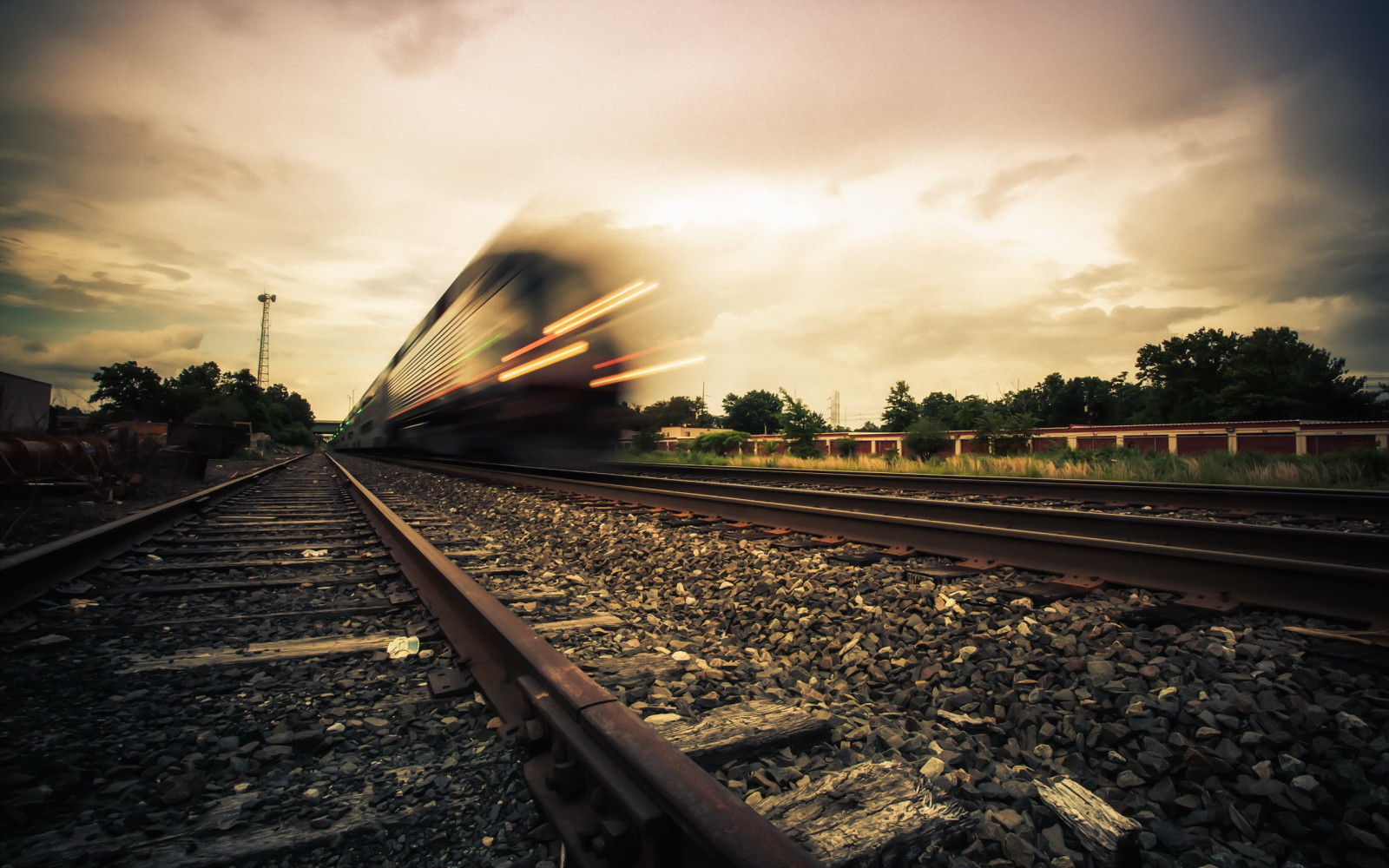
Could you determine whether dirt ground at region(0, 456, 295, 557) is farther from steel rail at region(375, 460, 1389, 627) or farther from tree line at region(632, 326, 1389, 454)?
tree line at region(632, 326, 1389, 454)

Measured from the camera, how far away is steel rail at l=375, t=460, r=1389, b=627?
8.34 ft

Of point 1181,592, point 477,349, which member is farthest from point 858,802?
point 477,349

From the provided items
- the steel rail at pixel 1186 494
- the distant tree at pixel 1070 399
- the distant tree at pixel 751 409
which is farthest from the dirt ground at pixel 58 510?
the distant tree at pixel 1070 399

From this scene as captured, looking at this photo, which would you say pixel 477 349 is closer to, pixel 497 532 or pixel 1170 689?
pixel 497 532

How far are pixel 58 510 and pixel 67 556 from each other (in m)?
4.86

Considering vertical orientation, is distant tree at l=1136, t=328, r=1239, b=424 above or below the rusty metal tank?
above

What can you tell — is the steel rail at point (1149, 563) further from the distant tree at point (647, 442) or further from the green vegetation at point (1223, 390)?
the green vegetation at point (1223, 390)

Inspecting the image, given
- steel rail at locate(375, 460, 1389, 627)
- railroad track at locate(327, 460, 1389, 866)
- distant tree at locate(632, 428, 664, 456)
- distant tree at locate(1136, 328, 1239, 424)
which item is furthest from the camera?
distant tree at locate(1136, 328, 1239, 424)

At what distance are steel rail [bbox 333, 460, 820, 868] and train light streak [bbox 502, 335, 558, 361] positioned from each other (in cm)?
736

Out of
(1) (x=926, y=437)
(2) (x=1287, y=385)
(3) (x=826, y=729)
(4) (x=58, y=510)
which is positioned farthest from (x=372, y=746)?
(2) (x=1287, y=385)

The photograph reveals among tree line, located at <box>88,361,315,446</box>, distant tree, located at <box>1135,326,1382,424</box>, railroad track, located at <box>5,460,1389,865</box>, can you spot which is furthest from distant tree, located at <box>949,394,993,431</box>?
tree line, located at <box>88,361,315,446</box>

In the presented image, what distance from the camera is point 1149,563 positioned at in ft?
10.3

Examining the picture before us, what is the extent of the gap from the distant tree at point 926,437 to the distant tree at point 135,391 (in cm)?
8807

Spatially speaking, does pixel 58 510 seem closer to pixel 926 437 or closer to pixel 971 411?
pixel 971 411
